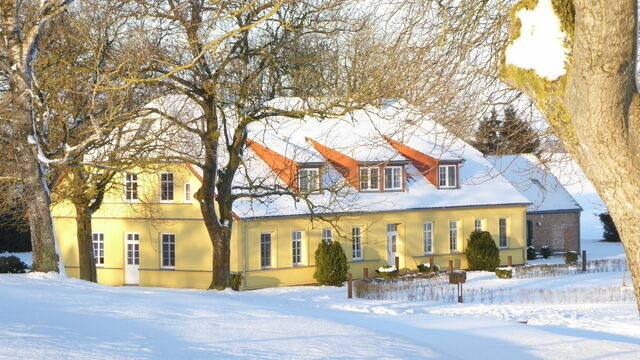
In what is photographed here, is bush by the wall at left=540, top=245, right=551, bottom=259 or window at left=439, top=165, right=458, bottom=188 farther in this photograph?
bush by the wall at left=540, top=245, right=551, bottom=259

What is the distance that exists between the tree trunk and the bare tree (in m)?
25.0

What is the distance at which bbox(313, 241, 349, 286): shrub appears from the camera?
34500mm

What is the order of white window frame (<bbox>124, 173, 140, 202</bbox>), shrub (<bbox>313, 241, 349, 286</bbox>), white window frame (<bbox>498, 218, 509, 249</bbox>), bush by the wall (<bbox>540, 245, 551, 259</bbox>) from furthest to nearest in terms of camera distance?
bush by the wall (<bbox>540, 245, 551, 259</bbox>), white window frame (<bbox>498, 218, 509, 249</bbox>), shrub (<bbox>313, 241, 349, 286</bbox>), white window frame (<bbox>124, 173, 140, 202</bbox>)

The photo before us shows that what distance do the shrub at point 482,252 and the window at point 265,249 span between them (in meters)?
9.94

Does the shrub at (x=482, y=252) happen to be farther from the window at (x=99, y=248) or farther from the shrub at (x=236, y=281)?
the window at (x=99, y=248)

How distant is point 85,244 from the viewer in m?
30.2

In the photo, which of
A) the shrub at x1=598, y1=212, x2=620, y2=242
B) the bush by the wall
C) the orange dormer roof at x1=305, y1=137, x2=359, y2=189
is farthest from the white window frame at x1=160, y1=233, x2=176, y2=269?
the shrub at x1=598, y1=212, x2=620, y2=242

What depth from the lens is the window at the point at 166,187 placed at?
3572 centimetres

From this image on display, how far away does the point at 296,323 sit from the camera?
12828mm

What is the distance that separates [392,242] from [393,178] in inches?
113

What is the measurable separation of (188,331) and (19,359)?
284cm

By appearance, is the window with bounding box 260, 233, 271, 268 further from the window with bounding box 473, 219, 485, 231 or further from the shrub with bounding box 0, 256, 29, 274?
the window with bounding box 473, 219, 485, 231

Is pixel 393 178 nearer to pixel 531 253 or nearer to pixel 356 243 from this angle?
pixel 356 243

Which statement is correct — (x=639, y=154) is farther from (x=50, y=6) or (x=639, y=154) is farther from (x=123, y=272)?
(x=123, y=272)
